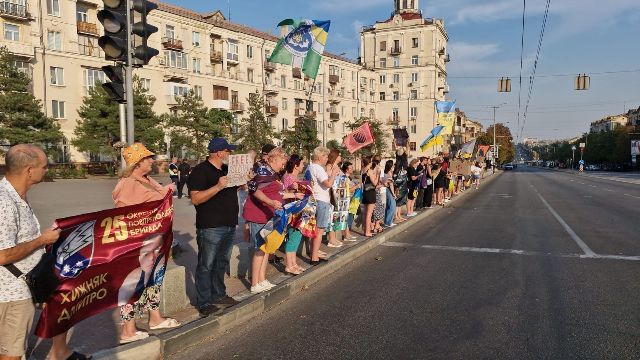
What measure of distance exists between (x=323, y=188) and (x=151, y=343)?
3947 millimetres

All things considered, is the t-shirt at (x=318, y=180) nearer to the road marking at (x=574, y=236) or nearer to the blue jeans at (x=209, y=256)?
the blue jeans at (x=209, y=256)

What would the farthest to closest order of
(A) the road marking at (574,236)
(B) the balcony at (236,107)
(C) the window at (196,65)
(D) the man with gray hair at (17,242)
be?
(B) the balcony at (236,107) < (C) the window at (196,65) < (A) the road marking at (574,236) < (D) the man with gray hair at (17,242)

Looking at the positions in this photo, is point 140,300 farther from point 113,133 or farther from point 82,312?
point 113,133

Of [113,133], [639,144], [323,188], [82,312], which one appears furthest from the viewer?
[639,144]

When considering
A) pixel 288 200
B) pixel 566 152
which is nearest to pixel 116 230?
pixel 288 200

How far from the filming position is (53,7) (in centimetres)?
4022

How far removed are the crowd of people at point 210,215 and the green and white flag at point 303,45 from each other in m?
2.79

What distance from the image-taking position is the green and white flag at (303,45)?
10.5m

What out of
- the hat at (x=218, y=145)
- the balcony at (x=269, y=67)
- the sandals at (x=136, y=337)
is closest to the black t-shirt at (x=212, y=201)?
the hat at (x=218, y=145)

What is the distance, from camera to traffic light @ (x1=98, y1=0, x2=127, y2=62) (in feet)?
19.9

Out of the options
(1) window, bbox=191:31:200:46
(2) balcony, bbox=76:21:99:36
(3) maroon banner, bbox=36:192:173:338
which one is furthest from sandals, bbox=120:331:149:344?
(1) window, bbox=191:31:200:46

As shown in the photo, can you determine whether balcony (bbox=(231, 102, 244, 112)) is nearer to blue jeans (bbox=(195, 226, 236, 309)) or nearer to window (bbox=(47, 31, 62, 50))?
window (bbox=(47, 31, 62, 50))

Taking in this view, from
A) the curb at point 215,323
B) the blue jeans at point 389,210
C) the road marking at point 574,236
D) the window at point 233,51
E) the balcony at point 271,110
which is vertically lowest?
the road marking at point 574,236

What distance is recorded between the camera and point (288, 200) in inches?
256
